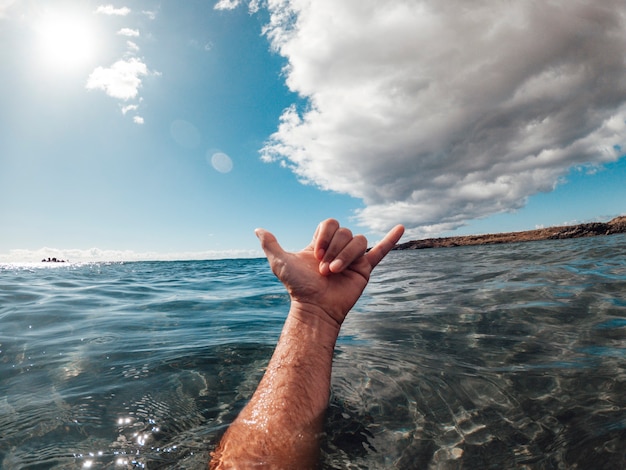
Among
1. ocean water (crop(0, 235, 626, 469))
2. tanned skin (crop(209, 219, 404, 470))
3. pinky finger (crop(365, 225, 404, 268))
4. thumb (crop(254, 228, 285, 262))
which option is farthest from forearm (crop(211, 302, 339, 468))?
pinky finger (crop(365, 225, 404, 268))

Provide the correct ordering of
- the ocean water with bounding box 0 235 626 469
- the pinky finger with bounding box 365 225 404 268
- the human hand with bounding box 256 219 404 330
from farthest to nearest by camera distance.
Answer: the pinky finger with bounding box 365 225 404 268, the human hand with bounding box 256 219 404 330, the ocean water with bounding box 0 235 626 469

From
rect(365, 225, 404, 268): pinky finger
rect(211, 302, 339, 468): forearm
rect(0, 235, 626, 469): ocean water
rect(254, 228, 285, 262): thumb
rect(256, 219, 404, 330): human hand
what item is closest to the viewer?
rect(211, 302, 339, 468): forearm

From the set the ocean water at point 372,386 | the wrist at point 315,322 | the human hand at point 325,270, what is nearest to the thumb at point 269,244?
the human hand at point 325,270

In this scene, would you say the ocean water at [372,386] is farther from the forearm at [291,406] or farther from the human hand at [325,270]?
the human hand at [325,270]

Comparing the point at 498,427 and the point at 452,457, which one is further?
the point at 498,427

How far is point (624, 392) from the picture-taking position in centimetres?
232

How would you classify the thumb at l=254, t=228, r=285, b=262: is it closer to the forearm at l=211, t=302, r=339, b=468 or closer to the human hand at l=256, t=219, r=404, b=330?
the human hand at l=256, t=219, r=404, b=330

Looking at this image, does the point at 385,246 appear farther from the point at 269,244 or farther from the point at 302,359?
the point at 302,359

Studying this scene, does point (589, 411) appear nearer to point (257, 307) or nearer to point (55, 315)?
point (257, 307)

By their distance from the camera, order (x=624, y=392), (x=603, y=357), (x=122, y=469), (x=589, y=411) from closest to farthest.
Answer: (x=122, y=469) < (x=589, y=411) < (x=624, y=392) < (x=603, y=357)

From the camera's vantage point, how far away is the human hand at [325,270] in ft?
7.04

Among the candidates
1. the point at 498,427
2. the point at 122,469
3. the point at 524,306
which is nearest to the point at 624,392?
the point at 498,427

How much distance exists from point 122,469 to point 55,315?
5548mm

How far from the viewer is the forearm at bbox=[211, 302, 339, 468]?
1.72m
